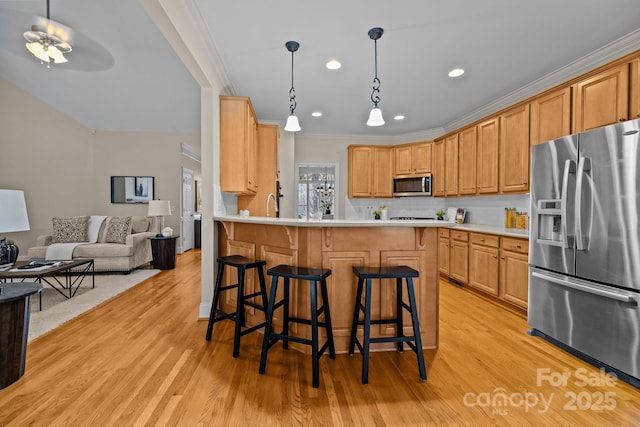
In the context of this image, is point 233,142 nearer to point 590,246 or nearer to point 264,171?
point 264,171

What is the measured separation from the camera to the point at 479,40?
2.61 meters

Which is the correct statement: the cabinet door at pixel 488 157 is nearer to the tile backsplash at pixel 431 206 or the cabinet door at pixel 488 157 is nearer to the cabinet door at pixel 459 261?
the tile backsplash at pixel 431 206

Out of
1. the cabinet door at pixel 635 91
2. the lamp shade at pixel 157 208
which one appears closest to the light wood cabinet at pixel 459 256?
the cabinet door at pixel 635 91

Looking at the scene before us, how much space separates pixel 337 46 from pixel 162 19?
1466 mm

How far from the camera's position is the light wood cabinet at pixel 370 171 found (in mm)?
5559

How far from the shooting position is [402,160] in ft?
17.9

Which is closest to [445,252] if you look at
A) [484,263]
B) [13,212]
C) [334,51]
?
[484,263]

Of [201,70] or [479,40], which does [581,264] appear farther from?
[201,70]

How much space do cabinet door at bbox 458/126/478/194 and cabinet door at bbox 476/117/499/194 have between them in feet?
0.33

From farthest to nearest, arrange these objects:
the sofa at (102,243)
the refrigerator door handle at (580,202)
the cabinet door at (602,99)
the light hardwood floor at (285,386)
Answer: the sofa at (102,243), the cabinet door at (602,99), the refrigerator door handle at (580,202), the light hardwood floor at (285,386)

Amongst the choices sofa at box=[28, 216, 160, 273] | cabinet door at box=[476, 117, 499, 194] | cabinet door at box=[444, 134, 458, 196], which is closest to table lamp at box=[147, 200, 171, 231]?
sofa at box=[28, 216, 160, 273]

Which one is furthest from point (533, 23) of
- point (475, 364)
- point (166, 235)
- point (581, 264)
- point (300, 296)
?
point (166, 235)

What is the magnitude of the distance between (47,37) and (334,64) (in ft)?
10.3

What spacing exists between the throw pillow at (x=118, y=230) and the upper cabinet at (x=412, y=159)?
5.05m
